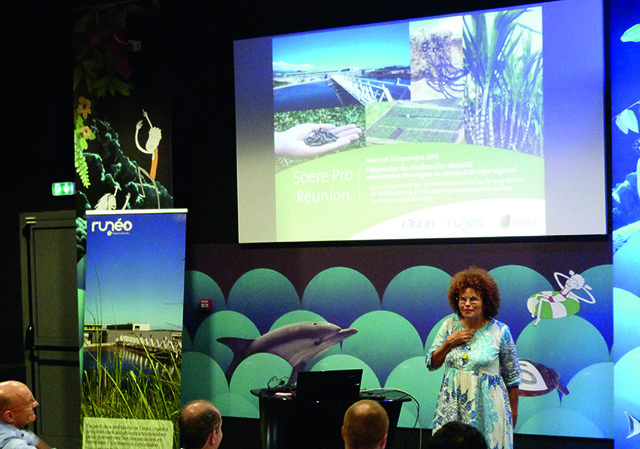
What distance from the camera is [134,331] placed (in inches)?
201

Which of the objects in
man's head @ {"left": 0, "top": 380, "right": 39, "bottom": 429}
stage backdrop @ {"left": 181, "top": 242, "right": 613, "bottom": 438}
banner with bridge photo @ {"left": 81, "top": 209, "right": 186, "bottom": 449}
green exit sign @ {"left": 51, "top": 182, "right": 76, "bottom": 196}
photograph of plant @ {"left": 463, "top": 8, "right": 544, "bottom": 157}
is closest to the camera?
man's head @ {"left": 0, "top": 380, "right": 39, "bottom": 429}

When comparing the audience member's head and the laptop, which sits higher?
the audience member's head

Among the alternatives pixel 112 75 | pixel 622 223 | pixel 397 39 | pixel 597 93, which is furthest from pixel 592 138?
pixel 112 75

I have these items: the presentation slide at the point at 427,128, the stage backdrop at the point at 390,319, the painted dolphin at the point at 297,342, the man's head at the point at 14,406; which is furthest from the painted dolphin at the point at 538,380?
the man's head at the point at 14,406

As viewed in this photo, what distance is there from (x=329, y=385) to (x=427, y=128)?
75.6 inches

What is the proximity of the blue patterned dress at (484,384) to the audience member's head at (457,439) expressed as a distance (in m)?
1.63

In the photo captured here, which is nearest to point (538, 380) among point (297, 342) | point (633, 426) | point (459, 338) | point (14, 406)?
point (633, 426)

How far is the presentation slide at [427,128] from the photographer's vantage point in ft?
15.0

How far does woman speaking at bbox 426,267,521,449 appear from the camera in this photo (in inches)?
144

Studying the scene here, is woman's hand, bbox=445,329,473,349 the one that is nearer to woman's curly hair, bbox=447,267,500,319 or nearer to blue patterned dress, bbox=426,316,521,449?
blue patterned dress, bbox=426,316,521,449

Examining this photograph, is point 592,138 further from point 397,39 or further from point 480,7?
point 397,39

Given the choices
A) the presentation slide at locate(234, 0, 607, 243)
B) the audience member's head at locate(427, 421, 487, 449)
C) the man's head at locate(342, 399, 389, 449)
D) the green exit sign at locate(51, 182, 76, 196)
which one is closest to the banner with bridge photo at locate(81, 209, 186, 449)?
the presentation slide at locate(234, 0, 607, 243)

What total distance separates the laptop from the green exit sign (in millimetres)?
2988

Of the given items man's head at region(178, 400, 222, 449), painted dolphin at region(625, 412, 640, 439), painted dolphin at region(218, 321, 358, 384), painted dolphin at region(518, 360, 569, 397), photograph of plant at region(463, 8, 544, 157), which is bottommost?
painted dolphin at region(625, 412, 640, 439)
